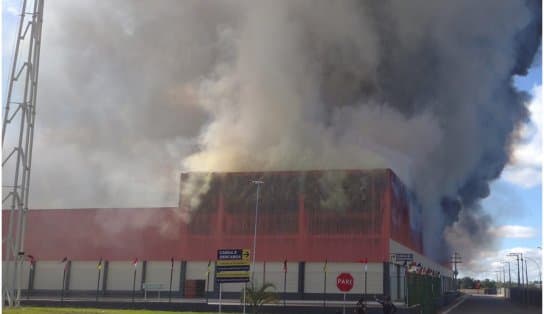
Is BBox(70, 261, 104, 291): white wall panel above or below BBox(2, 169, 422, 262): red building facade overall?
below

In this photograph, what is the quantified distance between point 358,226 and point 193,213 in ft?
59.3

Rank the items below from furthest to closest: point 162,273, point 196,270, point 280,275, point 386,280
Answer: point 162,273
point 196,270
point 280,275
point 386,280

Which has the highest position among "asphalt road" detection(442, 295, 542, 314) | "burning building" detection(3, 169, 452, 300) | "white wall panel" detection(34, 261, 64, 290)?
"burning building" detection(3, 169, 452, 300)

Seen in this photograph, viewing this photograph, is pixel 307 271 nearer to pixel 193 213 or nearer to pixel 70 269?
pixel 193 213

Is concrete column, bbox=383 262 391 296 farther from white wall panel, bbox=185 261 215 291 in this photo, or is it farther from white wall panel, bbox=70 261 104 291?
white wall panel, bbox=70 261 104 291

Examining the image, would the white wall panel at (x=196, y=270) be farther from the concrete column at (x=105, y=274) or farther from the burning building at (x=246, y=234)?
the concrete column at (x=105, y=274)

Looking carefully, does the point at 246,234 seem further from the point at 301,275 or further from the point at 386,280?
the point at 386,280

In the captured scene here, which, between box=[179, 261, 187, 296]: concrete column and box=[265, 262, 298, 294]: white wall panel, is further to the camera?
box=[179, 261, 187, 296]: concrete column

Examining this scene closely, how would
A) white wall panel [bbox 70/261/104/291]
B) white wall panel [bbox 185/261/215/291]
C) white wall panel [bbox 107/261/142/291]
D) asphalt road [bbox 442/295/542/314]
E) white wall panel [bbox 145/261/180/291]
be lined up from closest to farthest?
asphalt road [bbox 442/295/542/314] < white wall panel [bbox 185/261/215/291] < white wall panel [bbox 145/261/180/291] < white wall panel [bbox 107/261/142/291] < white wall panel [bbox 70/261/104/291]

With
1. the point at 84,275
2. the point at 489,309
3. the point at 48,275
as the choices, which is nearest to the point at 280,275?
the point at 489,309

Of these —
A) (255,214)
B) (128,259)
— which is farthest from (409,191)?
(128,259)

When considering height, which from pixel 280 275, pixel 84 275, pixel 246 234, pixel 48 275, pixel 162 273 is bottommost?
pixel 48 275

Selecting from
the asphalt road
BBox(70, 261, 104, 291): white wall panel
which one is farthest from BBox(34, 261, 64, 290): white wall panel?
the asphalt road

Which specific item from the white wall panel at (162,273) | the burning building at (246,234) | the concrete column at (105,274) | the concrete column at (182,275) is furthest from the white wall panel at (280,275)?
the concrete column at (105,274)
